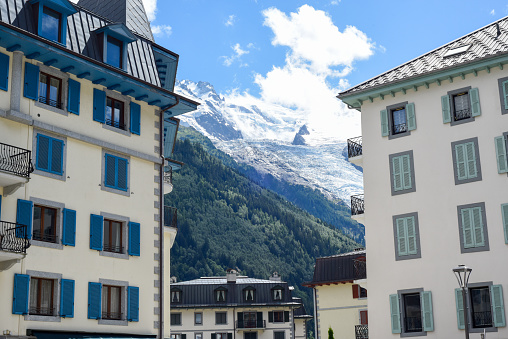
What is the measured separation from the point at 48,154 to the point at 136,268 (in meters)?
6.49

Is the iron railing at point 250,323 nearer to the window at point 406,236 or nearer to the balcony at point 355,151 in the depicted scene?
the balcony at point 355,151

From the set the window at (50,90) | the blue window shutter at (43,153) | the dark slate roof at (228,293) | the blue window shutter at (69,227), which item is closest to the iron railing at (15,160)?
the blue window shutter at (43,153)

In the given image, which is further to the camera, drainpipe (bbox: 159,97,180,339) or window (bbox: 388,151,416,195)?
window (bbox: 388,151,416,195)

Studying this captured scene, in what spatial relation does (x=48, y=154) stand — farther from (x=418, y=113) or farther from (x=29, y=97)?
(x=418, y=113)

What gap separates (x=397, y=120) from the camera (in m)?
38.5

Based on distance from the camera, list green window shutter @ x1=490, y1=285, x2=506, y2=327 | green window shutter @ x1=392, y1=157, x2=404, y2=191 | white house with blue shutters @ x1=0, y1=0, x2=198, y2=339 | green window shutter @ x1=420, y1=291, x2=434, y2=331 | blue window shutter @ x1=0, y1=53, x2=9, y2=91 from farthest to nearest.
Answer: green window shutter @ x1=392, y1=157, x2=404, y2=191, green window shutter @ x1=420, y1=291, x2=434, y2=331, green window shutter @ x1=490, y1=285, x2=506, y2=327, blue window shutter @ x1=0, y1=53, x2=9, y2=91, white house with blue shutters @ x1=0, y1=0, x2=198, y2=339

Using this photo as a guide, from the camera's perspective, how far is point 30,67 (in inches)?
1110

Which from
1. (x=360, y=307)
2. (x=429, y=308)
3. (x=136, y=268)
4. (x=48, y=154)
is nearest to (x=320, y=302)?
(x=360, y=307)

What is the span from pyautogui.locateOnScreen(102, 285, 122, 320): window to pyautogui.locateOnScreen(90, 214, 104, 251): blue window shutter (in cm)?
179

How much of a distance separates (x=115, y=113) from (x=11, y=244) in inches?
346

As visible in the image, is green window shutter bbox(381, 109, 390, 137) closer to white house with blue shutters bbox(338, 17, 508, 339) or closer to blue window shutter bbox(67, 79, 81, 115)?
white house with blue shutters bbox(338, 17, 508, 339)

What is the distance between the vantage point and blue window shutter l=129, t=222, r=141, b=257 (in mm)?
31030

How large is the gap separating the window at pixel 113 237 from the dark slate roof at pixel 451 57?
1557 cm

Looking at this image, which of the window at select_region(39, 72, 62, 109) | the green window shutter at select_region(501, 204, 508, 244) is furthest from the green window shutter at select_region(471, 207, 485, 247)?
the window at select_region(39, 72, 62, 109)
